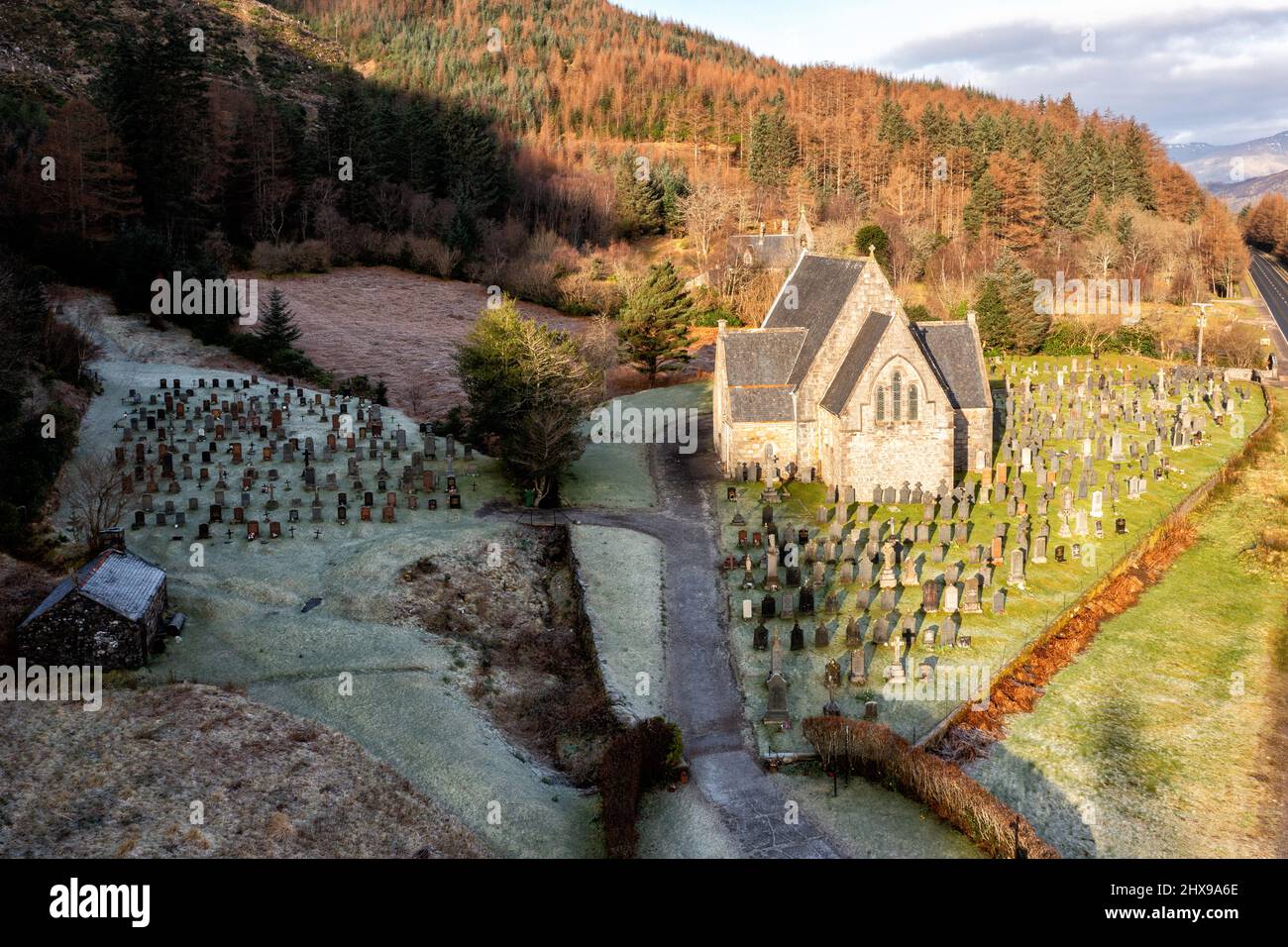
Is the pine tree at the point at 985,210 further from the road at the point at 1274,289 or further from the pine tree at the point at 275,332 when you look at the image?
the pine tree at the point at 275,332

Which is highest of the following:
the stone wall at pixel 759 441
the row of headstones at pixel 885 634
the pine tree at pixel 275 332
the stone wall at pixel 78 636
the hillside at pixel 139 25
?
the hillside at pixel 139 25

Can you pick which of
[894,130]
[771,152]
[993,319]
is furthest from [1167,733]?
[894,130]

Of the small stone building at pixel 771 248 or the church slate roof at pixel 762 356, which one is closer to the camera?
the church slate roof at pixel 762 356

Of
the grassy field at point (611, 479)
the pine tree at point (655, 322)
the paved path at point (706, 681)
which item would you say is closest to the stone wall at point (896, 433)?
the paved path at point (706, 681)

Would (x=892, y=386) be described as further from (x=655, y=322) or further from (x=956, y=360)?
(x=655, y=322)

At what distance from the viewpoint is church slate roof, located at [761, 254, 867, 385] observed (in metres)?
39.1

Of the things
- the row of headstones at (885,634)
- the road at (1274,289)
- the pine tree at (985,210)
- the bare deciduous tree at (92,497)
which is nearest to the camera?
the row of headstones at (885,634)

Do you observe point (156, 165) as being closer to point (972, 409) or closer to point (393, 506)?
point (393, 506)

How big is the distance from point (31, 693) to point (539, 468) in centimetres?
Answer: 1784

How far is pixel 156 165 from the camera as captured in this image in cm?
6525

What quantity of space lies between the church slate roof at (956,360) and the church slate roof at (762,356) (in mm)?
4912

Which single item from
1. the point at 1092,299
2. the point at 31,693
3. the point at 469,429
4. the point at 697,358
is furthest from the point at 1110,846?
the point at 1092,299

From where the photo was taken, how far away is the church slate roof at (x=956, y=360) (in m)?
39.4

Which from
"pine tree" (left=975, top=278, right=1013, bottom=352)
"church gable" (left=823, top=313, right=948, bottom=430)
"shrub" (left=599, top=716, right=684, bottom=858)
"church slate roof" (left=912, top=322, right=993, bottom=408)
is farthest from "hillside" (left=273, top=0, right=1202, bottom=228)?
"shrub" (left=599, top=716, right=684, bottom=858)
